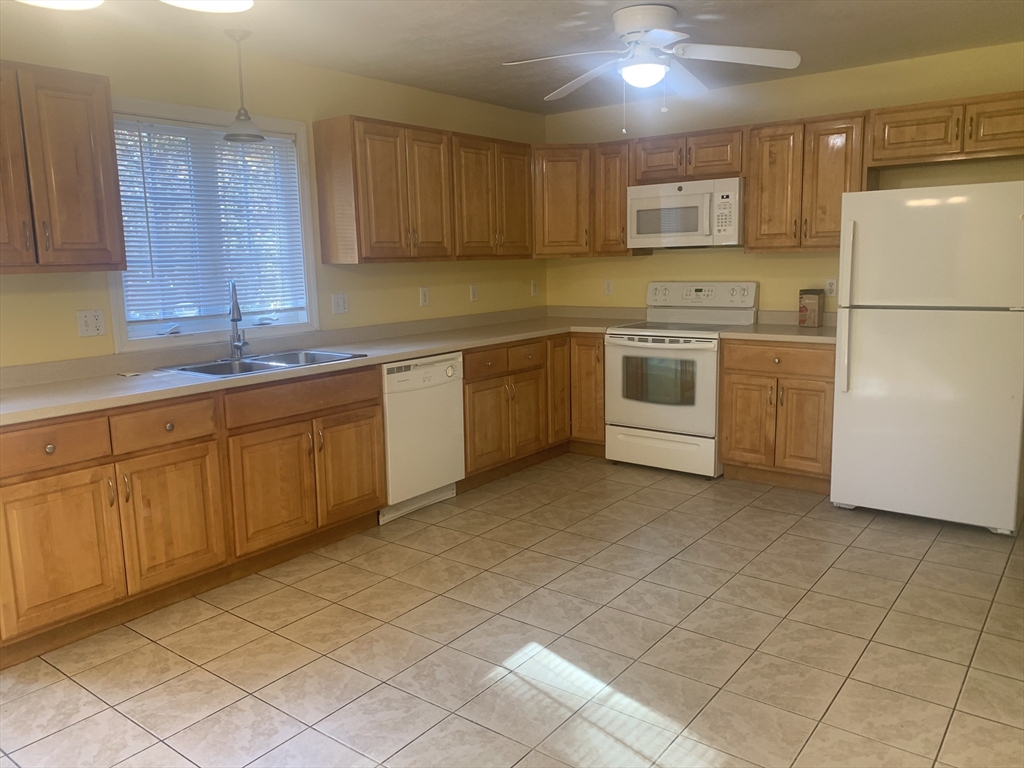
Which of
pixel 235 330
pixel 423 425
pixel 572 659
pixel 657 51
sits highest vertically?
pixel 657 51

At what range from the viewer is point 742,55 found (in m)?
3.11

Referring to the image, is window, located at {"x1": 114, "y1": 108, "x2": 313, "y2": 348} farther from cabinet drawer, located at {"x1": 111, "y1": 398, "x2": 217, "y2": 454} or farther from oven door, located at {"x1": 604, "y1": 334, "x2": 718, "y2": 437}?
oven door, located at {"x1": 604, "y1": 334, "x2": 718, "y2": 437}

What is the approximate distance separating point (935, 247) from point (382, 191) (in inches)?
113

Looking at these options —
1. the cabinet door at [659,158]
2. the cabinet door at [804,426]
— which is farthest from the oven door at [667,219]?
the cabinet door at [804,426]

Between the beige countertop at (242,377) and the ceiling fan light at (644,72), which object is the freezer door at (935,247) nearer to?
the beige countertop at (242,377)

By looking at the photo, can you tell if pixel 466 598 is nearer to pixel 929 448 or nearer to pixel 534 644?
pixel 534 644

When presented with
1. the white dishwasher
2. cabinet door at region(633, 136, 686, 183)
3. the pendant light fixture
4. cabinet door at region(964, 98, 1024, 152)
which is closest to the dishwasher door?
the white dishwasher

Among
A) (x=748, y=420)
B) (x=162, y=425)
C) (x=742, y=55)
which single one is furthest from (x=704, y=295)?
(x=162, y=425)

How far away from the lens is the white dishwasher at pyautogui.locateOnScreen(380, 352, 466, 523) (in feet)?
12.8

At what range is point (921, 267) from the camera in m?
3.61

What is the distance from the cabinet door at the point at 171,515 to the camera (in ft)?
9.34

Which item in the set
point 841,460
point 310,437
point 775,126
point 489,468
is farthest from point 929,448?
point 310,437

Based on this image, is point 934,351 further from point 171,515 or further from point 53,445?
point 53,445

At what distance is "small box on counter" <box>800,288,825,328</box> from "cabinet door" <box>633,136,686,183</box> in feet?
3.70
